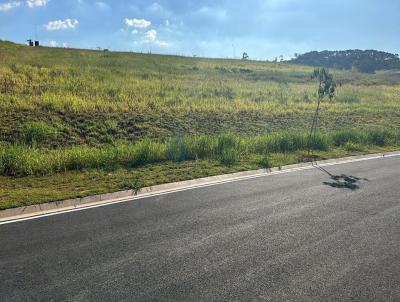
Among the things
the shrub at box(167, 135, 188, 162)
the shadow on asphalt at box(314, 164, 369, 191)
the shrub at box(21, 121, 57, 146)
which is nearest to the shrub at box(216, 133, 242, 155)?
the shrub at box(167, 135, 188, 162)

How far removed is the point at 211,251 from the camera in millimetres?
5762

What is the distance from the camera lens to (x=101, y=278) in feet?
16.0

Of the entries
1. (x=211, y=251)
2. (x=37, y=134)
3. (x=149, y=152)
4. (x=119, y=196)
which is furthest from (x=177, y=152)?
(x=211, y=251)

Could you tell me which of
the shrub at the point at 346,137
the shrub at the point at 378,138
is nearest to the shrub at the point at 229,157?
the shrub at the point at 346,137

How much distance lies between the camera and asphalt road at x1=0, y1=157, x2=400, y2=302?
4688 mm

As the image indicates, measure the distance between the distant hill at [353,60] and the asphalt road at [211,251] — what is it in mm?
120147

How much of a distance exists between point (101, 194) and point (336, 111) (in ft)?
74.6

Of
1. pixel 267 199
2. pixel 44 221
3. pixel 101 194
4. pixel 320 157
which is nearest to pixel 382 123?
pixel 320 157

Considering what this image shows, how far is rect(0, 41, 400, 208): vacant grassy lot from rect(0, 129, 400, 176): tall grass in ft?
0.10

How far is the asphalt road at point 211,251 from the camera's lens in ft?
15.4

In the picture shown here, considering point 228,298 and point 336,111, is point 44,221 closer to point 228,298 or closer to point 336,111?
point 228,298

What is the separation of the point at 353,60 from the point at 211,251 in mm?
150285

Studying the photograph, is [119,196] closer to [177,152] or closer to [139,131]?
[177,152]

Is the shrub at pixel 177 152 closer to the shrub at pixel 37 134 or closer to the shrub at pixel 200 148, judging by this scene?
the shrub at pixel 200 148
